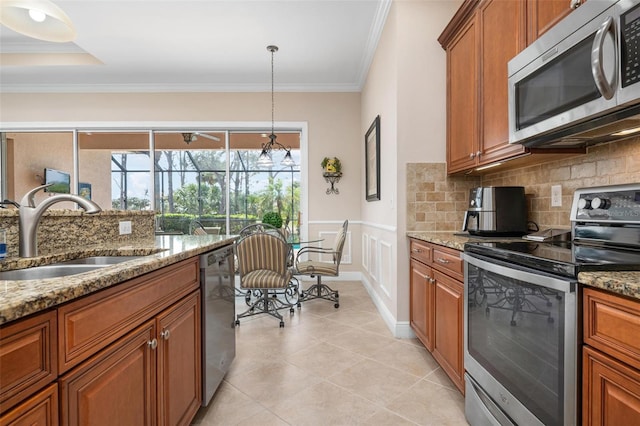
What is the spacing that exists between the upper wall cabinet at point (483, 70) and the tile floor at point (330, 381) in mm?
1466

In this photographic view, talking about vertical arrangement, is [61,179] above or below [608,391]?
above

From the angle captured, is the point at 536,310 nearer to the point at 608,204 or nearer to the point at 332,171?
the point at 608,204

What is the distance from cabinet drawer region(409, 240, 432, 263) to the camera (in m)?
2.30

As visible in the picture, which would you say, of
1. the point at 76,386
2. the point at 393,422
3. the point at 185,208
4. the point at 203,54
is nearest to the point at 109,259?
the point at 76,386

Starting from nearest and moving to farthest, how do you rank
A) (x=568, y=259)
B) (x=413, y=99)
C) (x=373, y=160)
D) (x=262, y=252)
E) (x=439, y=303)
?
(x=568, y=259)
(x=439, y=303)
(x=413, y=99)
(x=262, y=252)
(x=373, y=160)

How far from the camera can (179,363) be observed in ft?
4.64

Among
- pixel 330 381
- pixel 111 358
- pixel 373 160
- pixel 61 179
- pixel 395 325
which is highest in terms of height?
pixel 373 160

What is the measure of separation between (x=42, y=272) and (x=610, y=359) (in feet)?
6.28

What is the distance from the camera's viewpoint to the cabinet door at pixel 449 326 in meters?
1.81

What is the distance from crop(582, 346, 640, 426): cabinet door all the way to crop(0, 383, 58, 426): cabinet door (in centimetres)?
138

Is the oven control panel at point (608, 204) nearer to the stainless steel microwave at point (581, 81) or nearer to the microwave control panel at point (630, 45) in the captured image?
the stainless steel microwave at point (581, 81)

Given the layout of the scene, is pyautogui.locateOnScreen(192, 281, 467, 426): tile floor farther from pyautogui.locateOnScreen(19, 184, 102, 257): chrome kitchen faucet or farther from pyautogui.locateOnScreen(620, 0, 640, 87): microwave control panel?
pyautogui.locateOnScreen(620, 0, 640, 87): microwave control panel

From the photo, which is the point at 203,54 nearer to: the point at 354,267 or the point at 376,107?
the point at 376,107

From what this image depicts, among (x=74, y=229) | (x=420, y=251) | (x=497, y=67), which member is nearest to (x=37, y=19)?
(x=74, y=229)
